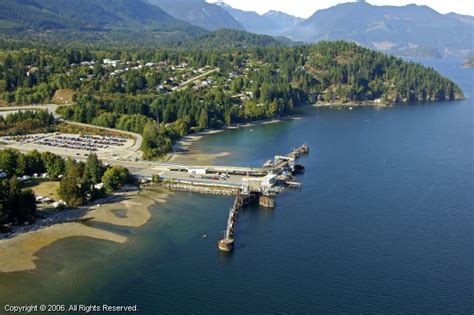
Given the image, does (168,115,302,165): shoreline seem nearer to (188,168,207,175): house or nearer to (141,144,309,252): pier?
(141,144,309,252): pier

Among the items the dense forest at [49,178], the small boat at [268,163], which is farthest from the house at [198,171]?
the small boat at [268,163]

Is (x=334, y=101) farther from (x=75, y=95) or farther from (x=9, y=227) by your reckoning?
(x=9, y=227)

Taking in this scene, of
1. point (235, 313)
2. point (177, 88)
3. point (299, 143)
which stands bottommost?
point (235, 313)

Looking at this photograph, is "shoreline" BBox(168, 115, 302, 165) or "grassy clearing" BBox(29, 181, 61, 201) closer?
"grassy clearing" BBox(29, 181, 61, 201)

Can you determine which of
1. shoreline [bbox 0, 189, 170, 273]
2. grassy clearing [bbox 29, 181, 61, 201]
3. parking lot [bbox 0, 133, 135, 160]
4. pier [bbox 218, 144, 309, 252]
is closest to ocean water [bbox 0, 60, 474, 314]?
pier [bbox 218, 144, 309, 252]

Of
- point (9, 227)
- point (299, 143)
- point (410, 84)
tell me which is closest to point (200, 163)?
point (299, 143)

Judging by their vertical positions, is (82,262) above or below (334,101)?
below
